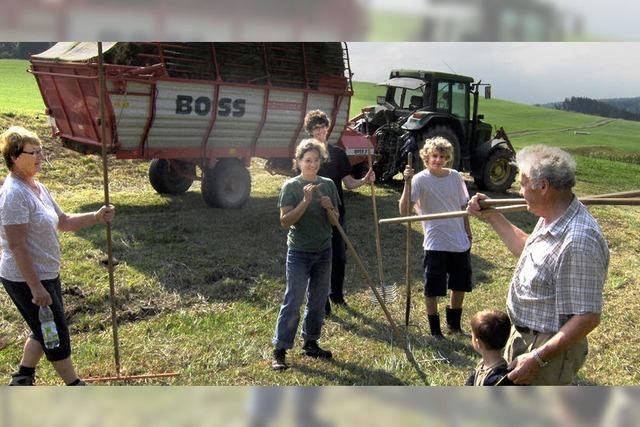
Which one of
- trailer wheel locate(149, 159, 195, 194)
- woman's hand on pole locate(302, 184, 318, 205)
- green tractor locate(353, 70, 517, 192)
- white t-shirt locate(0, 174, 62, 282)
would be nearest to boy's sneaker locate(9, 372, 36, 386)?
white t-shirt locate(0, 174, 62, 282)

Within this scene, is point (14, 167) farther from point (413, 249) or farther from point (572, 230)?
point (413, 249)

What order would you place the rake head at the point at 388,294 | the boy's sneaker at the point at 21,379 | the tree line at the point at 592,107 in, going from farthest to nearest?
the rake head at the point at 388,294 → the boy's sneaker at the point at 21,379 → the tree line at the point at 592,107

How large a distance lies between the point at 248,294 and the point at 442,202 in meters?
1.79

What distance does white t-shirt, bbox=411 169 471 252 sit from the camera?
375 cm

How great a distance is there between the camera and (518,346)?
201 cm

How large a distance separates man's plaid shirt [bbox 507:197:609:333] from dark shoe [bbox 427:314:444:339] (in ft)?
6.56

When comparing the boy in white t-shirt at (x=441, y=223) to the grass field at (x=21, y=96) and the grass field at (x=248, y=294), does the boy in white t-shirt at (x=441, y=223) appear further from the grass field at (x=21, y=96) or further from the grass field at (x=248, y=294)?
the grass field at (x=21, y=96)

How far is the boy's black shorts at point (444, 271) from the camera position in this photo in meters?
3.82

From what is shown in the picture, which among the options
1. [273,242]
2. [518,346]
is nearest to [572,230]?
[518,346]

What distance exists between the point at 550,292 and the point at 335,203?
1.74 meters

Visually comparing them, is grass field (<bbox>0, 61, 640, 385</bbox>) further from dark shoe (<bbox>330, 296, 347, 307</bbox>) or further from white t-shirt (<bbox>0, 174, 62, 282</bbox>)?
white t-shirt (<bbox>0, 174, 62, 282</bbox>)

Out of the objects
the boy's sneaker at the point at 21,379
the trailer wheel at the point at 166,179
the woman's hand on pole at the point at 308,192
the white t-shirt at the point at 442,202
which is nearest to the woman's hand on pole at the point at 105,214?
the boy's sneaker at the point at 21,379

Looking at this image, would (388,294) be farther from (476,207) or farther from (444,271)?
(476,207)

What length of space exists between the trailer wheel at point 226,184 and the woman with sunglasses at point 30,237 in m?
4.39
